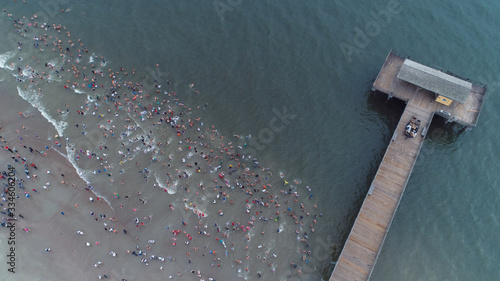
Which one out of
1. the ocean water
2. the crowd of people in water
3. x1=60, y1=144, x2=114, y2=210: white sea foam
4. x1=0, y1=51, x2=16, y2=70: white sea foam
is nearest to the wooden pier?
the ocean water

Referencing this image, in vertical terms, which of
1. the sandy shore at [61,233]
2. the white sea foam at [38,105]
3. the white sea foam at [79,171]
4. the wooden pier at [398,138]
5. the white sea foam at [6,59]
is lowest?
the sandy shore at [61,233]

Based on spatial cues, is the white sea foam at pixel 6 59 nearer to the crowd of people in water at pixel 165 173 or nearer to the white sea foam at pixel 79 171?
the crowd of people in water at pixel 165 173

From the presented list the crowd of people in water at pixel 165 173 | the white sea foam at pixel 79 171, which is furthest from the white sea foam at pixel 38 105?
the white sea foam at pixel 79 171

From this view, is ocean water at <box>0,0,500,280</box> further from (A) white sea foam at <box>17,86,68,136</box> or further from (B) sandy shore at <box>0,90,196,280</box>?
(B) sandy shore at <box>0,90,196,280</box>

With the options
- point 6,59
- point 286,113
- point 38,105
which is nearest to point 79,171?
point 38,105

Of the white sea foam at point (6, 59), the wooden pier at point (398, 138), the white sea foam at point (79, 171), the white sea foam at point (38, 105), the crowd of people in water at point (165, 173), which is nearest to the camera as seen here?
the wooden pier at point (398, 138)

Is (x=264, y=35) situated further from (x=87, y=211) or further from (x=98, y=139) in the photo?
(x=87, y=211)

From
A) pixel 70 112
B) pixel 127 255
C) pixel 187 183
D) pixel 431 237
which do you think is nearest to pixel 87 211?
pixel 127 255
